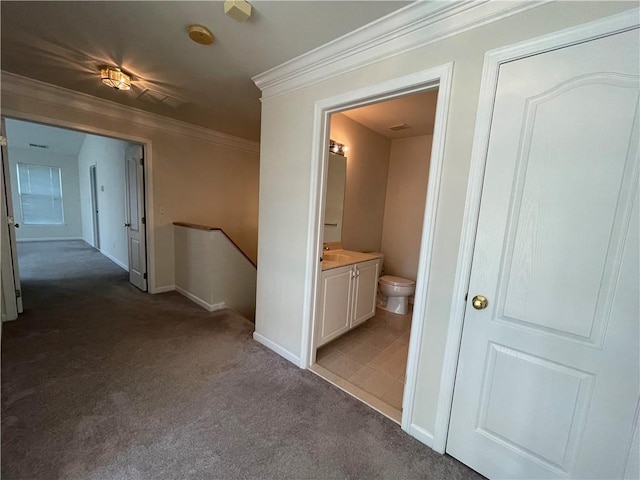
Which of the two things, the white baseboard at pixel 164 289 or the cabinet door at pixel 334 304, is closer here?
the cabinet door at pixel 334 304

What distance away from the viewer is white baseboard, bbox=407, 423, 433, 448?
1510 mm

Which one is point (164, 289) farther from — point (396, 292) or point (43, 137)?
point (43, 137)

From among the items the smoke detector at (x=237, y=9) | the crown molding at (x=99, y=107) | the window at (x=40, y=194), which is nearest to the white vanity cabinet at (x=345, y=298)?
the smoke detector at (x=237, y=9)

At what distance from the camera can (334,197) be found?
10.4 feet

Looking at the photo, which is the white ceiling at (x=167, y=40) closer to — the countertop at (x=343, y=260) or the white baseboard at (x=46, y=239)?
the countertop at (x=343, y=260)

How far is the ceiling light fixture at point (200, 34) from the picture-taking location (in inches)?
63.4

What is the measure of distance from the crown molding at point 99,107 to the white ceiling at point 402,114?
7.07ft

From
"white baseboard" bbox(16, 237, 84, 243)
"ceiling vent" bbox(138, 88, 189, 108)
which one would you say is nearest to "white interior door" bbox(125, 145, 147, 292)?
A: "ceiling vent" bbox(138, 88, 189, 108)

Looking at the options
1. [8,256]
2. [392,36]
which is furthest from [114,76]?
[392,36]

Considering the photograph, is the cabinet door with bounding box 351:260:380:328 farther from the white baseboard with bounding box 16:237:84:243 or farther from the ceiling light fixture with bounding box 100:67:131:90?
the white baseboard with bounding box 16:237:84:243

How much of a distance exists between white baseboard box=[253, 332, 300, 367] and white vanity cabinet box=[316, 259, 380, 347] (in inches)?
9.2

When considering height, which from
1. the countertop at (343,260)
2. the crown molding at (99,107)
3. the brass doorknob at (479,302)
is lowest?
the countertop at (343,260)

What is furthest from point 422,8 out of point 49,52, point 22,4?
point 49,52

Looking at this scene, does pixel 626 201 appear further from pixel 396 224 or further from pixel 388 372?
pixel 396 224
